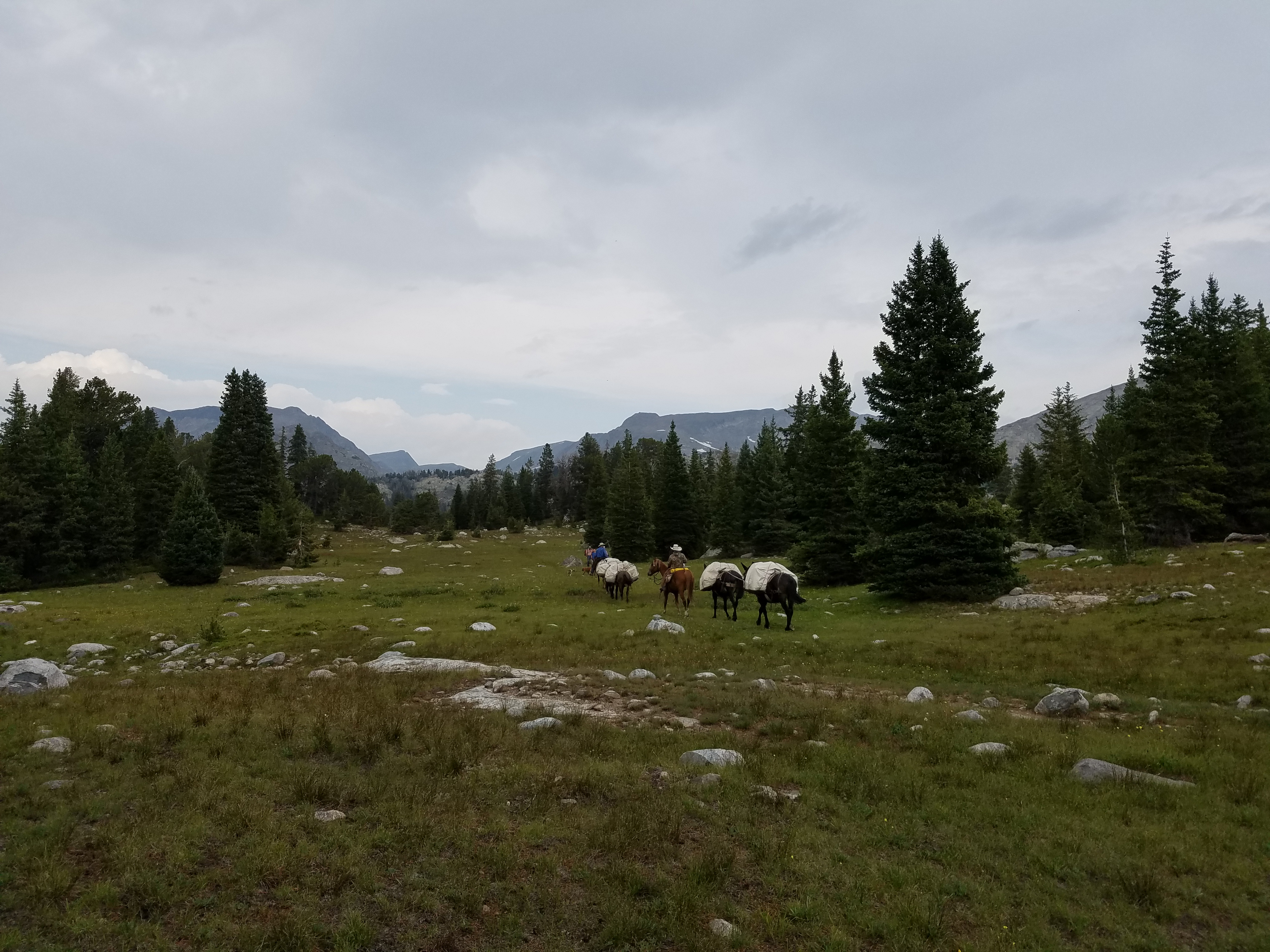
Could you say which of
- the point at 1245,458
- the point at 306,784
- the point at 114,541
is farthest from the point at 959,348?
the point at 114,541

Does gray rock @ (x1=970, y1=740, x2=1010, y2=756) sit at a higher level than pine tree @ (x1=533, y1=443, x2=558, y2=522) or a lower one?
lower

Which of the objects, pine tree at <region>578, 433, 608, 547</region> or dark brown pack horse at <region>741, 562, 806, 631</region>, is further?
pine tree at <region>578, 433, 608, 547</region>

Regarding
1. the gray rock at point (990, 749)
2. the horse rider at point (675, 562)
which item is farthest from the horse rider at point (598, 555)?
the gray rock at point (990, 749)

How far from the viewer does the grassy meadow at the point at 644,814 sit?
5.85 meters

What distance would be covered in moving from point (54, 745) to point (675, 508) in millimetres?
68587

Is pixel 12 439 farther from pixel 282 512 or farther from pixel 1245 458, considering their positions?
pixel 1245 458

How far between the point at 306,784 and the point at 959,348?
31155 mm

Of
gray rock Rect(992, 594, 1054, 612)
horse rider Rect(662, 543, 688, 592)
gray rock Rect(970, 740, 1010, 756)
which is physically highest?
horse rider Rect(662, 543, 688, 592)

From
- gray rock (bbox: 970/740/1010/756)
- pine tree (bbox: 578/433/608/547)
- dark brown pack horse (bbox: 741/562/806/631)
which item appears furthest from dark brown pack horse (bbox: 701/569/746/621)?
pine tree (bbox: 578/433/608/547)

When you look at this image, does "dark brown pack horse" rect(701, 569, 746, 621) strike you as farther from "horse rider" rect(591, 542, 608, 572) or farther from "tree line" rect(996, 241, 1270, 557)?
"tree line" rect(996, 241, 1270, 557)

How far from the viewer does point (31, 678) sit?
14.5m

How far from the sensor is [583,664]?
17141 mm

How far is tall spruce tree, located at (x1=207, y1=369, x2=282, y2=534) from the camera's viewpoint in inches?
2603

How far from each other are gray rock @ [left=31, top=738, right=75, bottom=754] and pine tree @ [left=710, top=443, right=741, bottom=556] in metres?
64.0
